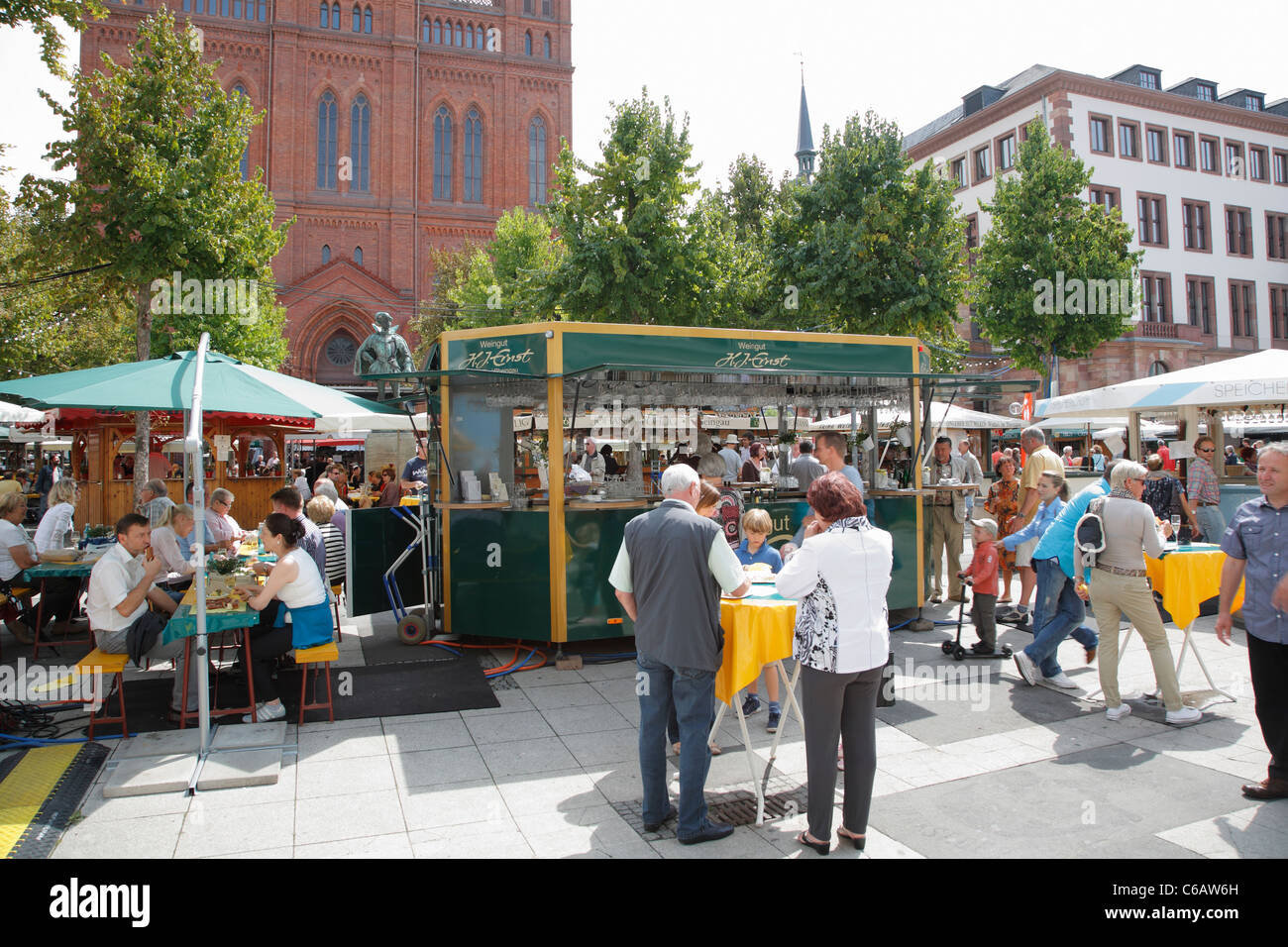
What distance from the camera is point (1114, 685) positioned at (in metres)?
5.85

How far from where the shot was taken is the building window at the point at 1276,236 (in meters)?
40.2

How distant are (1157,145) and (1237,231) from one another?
660 centimetres

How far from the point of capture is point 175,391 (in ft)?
18.6

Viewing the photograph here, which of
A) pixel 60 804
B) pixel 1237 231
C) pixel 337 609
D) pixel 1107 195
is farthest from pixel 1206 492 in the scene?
pixel 1237 231

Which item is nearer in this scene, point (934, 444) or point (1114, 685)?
point (1114, 685)

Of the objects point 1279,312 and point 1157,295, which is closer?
point 1157,295

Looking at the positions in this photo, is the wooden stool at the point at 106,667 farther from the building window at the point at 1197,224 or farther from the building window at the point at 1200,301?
the building window at the point at 1197,224

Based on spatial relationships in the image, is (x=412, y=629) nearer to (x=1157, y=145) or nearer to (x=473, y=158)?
(x=473, y=158)

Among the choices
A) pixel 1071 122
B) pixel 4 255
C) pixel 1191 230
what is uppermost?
pixel 1071 122

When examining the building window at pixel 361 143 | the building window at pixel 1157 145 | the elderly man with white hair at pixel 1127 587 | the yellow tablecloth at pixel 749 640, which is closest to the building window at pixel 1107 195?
the building window at pixel 1157 145

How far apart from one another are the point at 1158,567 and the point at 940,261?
41.6ft

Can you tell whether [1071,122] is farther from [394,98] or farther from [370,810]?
[370,810]

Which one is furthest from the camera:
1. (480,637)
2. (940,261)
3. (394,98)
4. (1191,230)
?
(394,98)

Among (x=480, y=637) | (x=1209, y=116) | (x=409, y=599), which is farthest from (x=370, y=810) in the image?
(x=1209, y=116)
